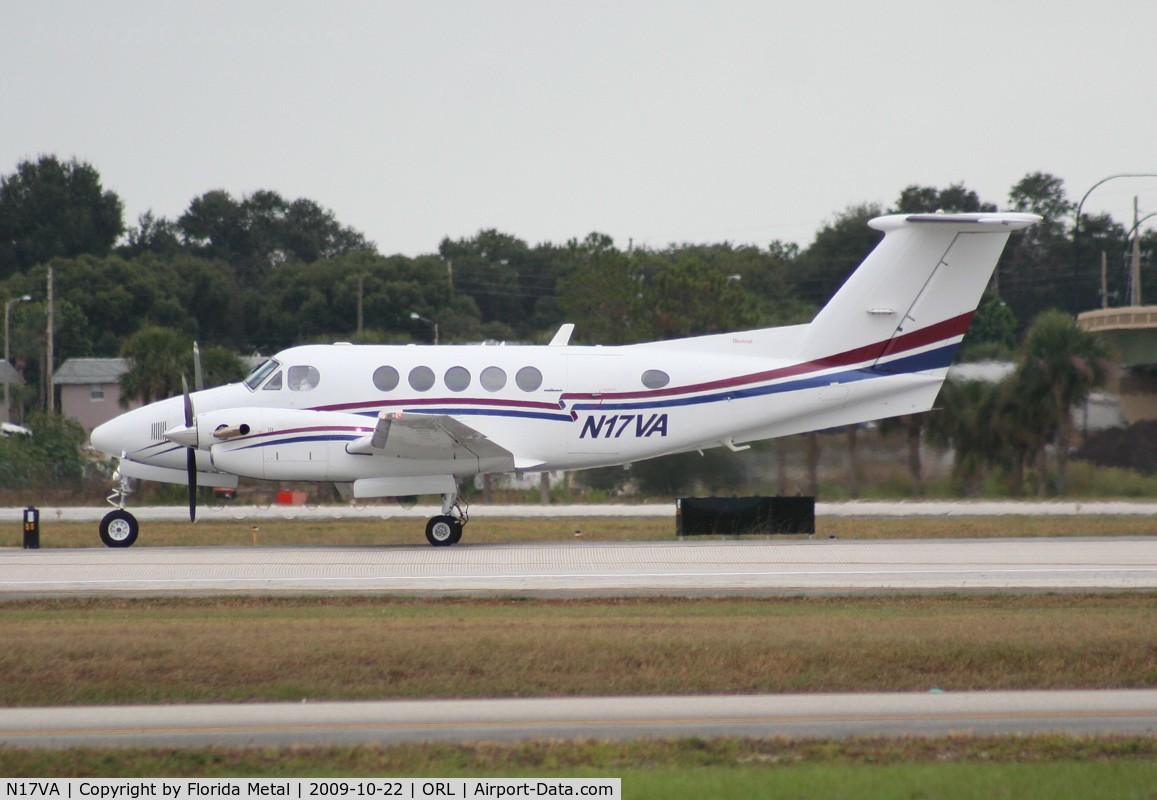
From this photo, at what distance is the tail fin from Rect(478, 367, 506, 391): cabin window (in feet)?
17.6

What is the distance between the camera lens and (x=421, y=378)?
22.0 metres

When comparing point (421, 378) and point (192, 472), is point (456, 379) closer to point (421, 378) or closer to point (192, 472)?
point (421, 378)

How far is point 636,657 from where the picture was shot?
453 inches

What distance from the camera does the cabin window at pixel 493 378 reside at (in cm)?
2211

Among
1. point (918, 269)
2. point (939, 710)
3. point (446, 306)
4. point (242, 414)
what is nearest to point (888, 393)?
point (918, 269)

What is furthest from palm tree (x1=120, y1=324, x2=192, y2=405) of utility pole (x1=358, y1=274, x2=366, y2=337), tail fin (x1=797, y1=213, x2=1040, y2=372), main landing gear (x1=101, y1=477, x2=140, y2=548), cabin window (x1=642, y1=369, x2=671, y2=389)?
tail fin (x1=797, y1=213, x2=1040, y2=372)

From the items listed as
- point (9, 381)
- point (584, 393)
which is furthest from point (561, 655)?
point (9, 381)

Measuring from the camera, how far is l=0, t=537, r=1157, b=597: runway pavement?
16516mm

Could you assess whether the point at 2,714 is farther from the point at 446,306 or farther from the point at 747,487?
the point at 446,306

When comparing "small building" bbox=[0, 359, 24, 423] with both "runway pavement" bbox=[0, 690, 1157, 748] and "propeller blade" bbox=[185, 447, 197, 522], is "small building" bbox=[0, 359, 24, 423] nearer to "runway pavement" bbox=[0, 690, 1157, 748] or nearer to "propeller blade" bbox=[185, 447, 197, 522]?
"propeller blade" bbox=[185, 447, 197, 522]

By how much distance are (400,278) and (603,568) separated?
160 feet

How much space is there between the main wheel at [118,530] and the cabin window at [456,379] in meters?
5.98

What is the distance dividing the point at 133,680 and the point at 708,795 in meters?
5.88

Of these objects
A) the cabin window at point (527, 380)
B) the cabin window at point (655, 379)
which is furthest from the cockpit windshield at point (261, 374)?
the cabin window at point (655, 379)
